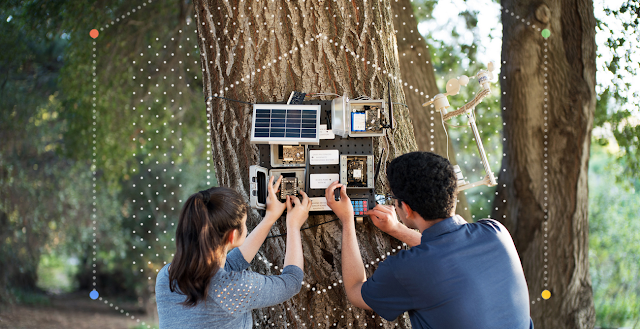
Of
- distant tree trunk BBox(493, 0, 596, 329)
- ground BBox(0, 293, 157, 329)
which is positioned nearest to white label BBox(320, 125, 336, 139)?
distant tree trunk BBox(493, 0, 596, 329)

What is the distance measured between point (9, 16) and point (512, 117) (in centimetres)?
642

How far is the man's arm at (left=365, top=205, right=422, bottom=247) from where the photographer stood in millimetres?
2119

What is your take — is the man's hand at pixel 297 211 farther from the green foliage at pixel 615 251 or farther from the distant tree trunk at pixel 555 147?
the green foliage at pixel 615 251

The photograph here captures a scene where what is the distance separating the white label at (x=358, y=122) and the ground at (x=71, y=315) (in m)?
7.58

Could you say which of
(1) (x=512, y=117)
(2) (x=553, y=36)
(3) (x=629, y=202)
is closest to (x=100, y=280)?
(1) (x=512, y=117)

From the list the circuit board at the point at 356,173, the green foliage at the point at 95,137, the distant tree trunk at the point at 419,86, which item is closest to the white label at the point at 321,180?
the circuit board at the point at 356,173

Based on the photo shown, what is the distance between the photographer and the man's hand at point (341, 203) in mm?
1983

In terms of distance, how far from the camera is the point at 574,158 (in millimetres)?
4285

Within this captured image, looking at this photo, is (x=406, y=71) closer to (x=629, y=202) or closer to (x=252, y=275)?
(x=252, y=275)

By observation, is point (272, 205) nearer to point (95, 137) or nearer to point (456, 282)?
point (456, 282)

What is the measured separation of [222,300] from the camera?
161 cm

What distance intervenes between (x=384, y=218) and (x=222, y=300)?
35.5 inches

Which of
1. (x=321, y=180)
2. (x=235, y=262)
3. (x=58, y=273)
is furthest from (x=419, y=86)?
Result: (x=58, y=273)

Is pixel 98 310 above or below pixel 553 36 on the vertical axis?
below
